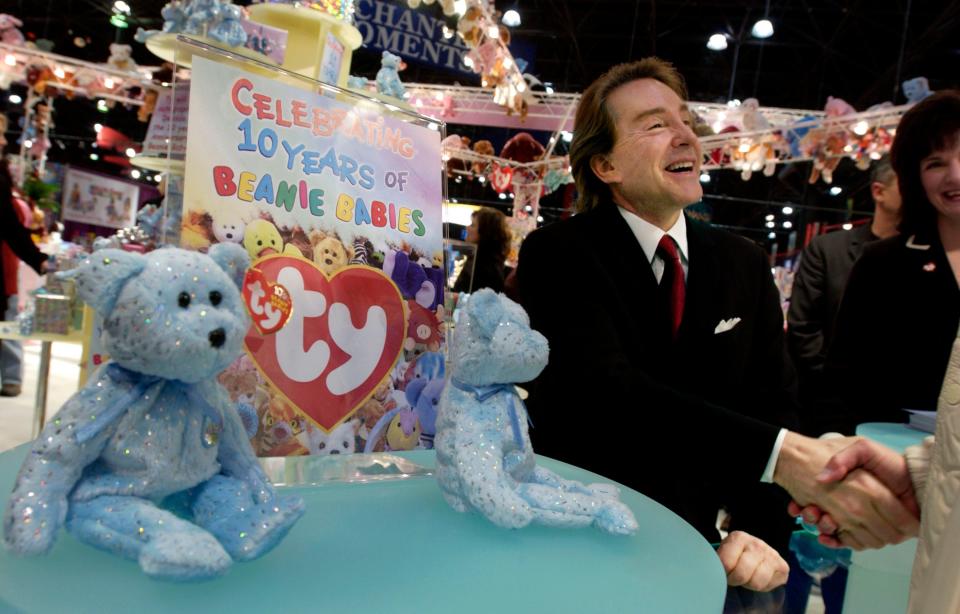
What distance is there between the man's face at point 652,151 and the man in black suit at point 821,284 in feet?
5.91

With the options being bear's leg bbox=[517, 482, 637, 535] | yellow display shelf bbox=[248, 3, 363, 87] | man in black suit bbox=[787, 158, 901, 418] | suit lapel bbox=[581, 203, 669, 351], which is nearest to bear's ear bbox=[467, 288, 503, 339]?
bear's leg bbox=[517, 482, 637, 535]

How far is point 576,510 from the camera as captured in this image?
91 cm

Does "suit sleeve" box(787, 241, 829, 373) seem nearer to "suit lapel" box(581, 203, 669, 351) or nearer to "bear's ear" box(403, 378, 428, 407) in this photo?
"suit lapel" box(581, 203, 669, 351)

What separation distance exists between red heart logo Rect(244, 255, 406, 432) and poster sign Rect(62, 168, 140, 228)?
1433cm

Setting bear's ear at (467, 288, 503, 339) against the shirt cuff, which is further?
the shirt cuff

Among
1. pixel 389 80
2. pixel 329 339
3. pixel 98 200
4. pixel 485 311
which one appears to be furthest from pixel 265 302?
pixel 98 200

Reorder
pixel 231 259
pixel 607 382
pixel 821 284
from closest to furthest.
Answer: pixel 231 259 → pixel 607 382 → pixel 821 284

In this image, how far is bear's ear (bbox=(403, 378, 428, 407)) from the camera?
1179 millimetres

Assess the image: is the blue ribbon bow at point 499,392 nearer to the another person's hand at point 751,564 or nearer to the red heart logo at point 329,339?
the red heart logo at point 329,339

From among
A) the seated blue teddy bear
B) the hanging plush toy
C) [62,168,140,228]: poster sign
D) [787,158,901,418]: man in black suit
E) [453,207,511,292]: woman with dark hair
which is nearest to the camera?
the seated blue teddy bear

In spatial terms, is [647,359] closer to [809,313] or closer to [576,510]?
[576,510]

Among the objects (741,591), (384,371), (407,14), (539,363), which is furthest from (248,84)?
(407,14)

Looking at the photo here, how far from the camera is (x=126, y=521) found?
0.66 m

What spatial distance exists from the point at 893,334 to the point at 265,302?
1818mm
